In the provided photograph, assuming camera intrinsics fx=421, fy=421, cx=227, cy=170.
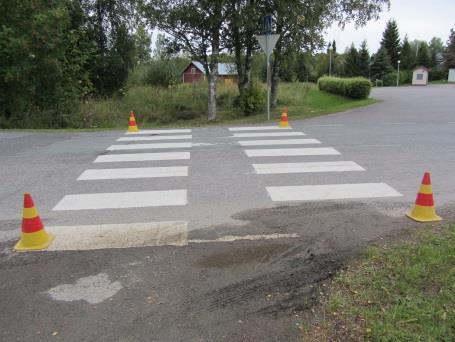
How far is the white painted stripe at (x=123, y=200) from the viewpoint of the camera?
5.98 metres

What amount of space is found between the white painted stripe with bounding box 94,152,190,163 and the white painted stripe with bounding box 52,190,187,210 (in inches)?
93.8

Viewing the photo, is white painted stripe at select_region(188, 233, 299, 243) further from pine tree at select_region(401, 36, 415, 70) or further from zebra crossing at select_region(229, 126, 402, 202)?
pine tree at select_region(401, 36, 415, 70)

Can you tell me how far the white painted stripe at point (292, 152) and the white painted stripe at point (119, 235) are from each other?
13.6 feet

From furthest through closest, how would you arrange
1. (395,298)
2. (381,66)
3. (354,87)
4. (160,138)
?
(381,66)
(354,87)
(160,138)
(395,298)

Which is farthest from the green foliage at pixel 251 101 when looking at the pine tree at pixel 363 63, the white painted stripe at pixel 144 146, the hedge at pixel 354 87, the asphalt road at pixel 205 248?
the pine tree at pixel 363 63

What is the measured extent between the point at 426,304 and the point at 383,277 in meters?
0.49

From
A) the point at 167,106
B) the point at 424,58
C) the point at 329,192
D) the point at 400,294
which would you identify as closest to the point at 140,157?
the point at 329,192

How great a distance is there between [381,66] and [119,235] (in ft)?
266

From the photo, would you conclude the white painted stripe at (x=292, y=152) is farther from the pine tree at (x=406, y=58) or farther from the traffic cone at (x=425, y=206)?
the pine tree at (x=406, y=58)

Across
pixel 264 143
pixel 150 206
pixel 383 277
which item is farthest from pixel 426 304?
pixel 264 143

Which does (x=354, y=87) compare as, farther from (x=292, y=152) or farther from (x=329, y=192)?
(x=329, y=192)

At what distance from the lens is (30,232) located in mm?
4648

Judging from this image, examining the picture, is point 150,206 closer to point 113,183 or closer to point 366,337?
point 113,183

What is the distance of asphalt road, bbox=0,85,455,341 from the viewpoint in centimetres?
328
